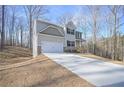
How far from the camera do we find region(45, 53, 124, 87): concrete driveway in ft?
15.9

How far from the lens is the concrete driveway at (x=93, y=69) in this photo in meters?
4.83

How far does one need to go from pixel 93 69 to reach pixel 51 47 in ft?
5.95

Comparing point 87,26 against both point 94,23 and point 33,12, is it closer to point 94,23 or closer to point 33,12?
point 94,23

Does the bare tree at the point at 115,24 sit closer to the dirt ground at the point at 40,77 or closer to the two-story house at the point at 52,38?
the two-story house at the point at 52,38

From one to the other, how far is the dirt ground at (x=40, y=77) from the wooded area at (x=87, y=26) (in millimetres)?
1101

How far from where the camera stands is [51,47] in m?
6.82

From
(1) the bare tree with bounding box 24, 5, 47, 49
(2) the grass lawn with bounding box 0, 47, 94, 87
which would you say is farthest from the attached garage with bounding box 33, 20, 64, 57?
(2) the grass lawn with bounding box 0, 47, 94, 87

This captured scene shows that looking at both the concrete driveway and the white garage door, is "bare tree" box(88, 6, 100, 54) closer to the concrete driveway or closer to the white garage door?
the concrete driveway

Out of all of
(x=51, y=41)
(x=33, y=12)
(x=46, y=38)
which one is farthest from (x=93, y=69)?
(x=33, y=12)

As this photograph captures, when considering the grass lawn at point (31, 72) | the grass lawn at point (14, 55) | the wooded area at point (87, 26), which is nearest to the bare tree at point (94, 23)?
the wooded area at point (87, 26)

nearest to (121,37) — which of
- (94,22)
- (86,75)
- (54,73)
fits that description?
(94,22)

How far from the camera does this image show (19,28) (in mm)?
6332

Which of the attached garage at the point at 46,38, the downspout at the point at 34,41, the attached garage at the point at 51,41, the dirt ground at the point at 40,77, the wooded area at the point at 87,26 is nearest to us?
the dirt ground at the point at 40,77
